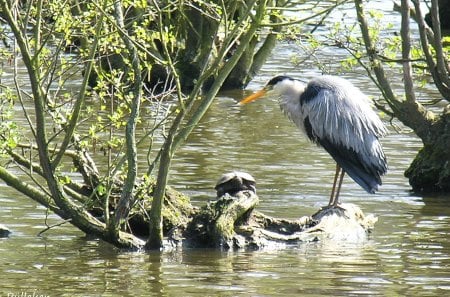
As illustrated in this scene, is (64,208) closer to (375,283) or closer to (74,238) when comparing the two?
(74,238)

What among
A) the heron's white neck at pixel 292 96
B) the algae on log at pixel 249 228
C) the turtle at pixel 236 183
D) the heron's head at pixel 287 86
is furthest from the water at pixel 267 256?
the heron's head at pixel 287 86

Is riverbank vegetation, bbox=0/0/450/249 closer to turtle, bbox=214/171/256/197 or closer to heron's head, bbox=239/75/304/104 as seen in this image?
turtle, bbox=214/171/256/197

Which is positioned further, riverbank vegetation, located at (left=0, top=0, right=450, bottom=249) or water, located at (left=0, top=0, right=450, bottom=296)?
riverbank vegetation, located at (left=0, top=0, right=450, bottom=249)

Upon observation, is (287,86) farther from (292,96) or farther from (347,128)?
(347,128)

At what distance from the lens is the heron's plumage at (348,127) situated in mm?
9945

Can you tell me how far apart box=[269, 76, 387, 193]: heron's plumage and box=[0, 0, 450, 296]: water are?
0.49 metres

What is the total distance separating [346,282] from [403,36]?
4.40 meters

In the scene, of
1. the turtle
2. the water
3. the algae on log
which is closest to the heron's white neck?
the water

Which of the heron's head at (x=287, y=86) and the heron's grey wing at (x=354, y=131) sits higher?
the heron's head at (x=287, y=86)

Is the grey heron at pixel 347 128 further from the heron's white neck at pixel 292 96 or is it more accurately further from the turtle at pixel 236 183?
the turtle at pixel 236 183

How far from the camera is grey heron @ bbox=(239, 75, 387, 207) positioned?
392 inches

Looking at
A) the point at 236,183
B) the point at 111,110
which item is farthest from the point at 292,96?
the point at 111,110

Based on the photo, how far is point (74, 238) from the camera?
8992mm

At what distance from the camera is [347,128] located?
394 inches
